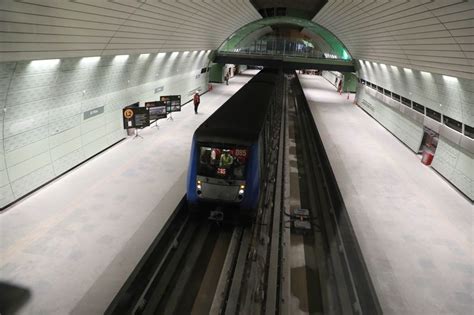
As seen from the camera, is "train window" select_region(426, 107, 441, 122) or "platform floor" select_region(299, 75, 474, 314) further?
"train window" select_region(426, 107, 441, 122)

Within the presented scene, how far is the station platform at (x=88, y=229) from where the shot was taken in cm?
540

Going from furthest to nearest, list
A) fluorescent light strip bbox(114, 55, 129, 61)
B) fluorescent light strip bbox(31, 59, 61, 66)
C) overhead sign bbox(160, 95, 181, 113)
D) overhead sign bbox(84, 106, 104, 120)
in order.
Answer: overhead sign bbox(160, 95, 181, 113) → fluorescent light strip bbox(114, 55, 129, 61) → overhead sign bbox(84, 106, 104, 120) → fluorescent light strip bbox(31, 59, 61, 66)

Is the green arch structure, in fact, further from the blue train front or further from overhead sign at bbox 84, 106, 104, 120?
the blue train front

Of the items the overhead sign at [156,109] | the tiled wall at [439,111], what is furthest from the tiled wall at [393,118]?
the overhead sign at [156,109]

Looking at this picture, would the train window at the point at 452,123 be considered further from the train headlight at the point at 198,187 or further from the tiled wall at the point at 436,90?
the train headlight at the point at 198,187

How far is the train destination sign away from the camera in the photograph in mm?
12719

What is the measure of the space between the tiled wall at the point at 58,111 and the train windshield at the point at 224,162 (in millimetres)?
4466

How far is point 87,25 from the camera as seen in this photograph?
7.60 m

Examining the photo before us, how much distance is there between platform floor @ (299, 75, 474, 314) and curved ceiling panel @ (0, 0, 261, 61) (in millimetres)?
7565

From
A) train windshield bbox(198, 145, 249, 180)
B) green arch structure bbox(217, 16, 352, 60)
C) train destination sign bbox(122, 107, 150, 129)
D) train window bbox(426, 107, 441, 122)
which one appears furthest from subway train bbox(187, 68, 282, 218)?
green arch structure bbox(217, 16, 352, 60)

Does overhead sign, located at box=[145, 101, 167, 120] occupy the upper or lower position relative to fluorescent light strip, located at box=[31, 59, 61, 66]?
lower

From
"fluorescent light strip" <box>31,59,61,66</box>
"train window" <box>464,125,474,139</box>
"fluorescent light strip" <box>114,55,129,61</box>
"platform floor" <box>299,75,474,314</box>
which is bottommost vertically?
"platform floor" <box>299,75,474,314</box>

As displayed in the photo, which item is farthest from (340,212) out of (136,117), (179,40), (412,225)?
(179,40)

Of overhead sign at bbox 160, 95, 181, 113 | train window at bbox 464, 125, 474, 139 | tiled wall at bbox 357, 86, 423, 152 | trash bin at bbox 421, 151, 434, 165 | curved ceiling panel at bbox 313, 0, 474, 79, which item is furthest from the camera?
overhead sign at bbox 160, 95, 181, 113
